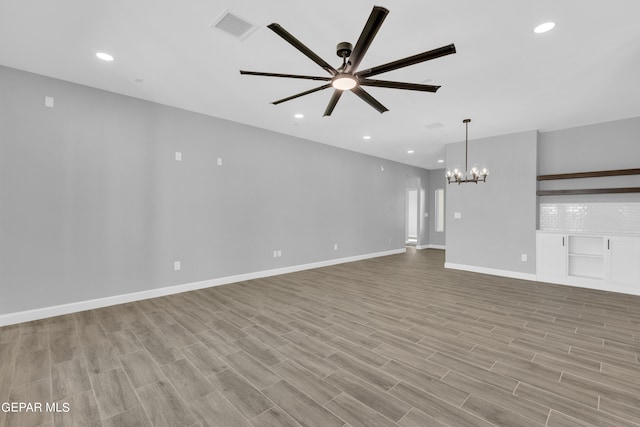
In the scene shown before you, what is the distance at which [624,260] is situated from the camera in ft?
15.2

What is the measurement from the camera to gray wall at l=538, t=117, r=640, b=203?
4.88m

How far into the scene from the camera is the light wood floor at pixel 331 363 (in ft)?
5.91

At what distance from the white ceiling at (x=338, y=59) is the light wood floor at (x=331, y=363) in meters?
2.98

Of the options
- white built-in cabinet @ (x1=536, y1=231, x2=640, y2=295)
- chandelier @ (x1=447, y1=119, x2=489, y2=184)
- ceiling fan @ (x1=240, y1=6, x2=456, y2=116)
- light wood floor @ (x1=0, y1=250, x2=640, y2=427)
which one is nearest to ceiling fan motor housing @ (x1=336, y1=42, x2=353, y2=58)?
ceiling fan @ (x1=240, y1=6, x2=456, y2=116)

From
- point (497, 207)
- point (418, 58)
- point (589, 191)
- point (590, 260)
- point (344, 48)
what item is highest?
point (344, 48)

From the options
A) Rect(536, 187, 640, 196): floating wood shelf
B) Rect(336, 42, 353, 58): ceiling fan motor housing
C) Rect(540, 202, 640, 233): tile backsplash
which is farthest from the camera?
Rect(540, 202, 640, 233): tile backsplash

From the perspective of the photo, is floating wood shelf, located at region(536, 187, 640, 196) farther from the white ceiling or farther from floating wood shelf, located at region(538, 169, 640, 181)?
the white ceiling

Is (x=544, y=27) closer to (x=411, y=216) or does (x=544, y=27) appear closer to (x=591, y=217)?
(x=591, y=217)

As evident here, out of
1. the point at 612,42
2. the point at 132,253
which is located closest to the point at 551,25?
the point at 612,42

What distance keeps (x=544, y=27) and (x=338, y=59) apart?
1909 mm

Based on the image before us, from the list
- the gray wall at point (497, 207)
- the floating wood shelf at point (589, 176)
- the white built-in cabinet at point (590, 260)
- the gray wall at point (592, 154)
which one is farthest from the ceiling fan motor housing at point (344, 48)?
the gray wall at point (592, 154)

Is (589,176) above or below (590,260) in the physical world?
above

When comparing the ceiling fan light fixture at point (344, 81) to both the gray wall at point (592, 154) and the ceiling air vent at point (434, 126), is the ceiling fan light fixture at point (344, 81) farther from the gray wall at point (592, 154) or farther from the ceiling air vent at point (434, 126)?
the gray wall at point (592, 154)

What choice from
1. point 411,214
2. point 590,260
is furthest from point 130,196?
point 411,214
